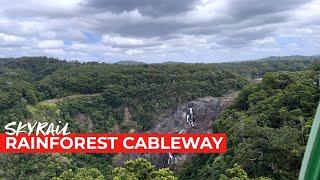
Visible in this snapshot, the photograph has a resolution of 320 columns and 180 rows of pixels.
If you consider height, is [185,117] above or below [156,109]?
above

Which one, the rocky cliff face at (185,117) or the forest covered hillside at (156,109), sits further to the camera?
the rocky cliff face at (185,117)

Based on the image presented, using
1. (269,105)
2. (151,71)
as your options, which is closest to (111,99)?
(151,71)

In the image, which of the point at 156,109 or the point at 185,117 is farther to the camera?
the point at 156,109

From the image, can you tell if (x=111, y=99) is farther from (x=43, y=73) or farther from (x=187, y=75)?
(x=43, y=73)

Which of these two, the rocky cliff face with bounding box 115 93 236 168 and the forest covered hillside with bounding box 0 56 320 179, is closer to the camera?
the forest covered hillside with bounding box 0 56 320 179
